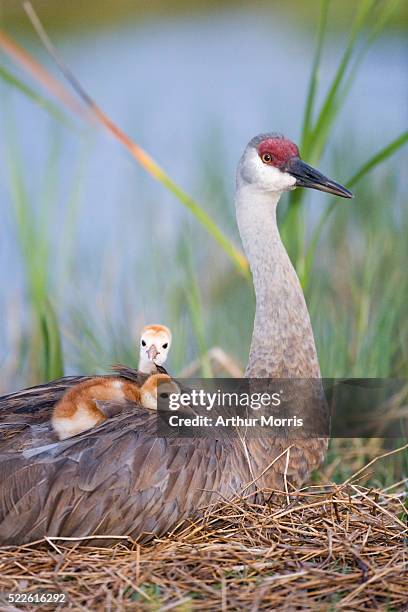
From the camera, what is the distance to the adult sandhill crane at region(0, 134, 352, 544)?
2.88 metres

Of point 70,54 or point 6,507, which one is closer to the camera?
point 6,507

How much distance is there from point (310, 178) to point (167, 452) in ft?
3.68

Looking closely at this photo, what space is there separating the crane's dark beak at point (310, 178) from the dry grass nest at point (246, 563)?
106 centimetres

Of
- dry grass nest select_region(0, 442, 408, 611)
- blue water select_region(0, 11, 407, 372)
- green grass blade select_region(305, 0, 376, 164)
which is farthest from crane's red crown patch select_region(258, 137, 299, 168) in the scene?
blue water select_region(0, 11, 407, 372)

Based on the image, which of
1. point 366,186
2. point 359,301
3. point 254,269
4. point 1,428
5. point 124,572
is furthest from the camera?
point 366,186

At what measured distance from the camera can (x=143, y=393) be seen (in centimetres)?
315

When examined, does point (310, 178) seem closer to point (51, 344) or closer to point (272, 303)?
point (272, 303)

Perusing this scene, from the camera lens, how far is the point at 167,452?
3008mm

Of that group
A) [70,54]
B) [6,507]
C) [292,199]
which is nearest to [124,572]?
[6,507]

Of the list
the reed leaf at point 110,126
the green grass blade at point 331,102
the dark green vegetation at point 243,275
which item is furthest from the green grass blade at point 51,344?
the green grass blade at point 331,102

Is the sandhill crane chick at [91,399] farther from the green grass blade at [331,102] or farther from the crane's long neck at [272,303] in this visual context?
the green grass blade at [331,102]

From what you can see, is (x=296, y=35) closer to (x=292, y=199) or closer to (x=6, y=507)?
(x=292, y=199)

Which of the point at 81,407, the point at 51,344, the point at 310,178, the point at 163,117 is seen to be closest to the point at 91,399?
the point at 81,407

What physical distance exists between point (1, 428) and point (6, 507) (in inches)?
12.4
